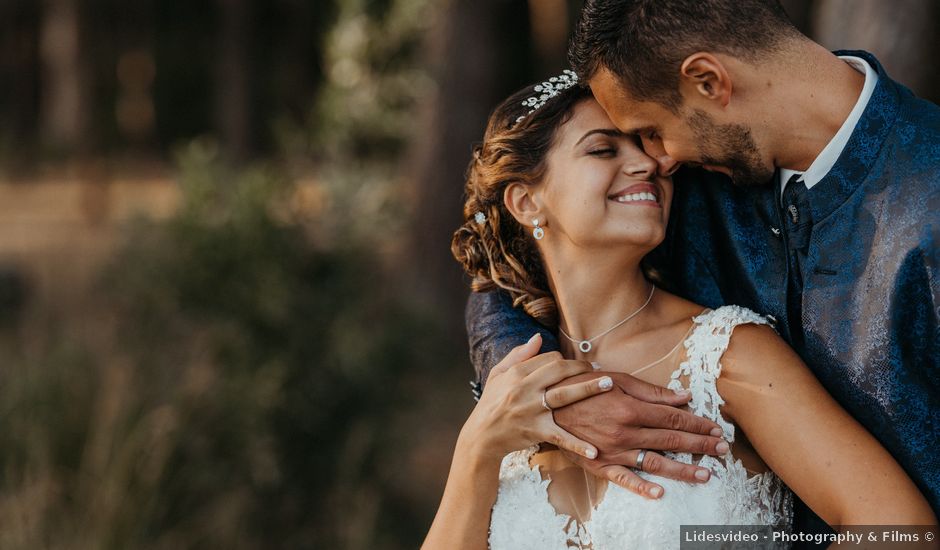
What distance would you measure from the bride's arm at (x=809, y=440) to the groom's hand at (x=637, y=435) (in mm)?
121

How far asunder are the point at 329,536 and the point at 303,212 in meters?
1.88

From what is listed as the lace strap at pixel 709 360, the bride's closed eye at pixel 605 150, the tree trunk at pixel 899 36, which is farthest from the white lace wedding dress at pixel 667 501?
the tree trunk at pixel 899 36

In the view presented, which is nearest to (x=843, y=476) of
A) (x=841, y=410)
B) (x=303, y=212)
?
(x=841, y=410)

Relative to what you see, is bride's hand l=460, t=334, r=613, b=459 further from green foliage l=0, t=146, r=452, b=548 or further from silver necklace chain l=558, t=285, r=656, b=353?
green foliage l=0, t=146, r=452, b=548

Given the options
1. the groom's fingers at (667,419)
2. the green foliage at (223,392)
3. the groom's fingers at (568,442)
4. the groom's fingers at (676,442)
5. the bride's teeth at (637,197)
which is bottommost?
the green foliage at (223,392)

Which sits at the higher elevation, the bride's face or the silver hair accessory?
the silver hair accessory

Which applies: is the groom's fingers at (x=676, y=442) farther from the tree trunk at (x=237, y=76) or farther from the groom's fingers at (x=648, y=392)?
the tree trunk at (x=237, y=76)

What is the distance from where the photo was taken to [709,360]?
2689 mm

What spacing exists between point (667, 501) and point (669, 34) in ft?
3.93

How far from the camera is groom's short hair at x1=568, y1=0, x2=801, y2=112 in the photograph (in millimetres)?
2562

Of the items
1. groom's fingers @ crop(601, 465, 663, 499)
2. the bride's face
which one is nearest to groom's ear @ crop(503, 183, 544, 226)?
the bride's face

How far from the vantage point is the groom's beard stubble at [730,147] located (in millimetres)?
2629

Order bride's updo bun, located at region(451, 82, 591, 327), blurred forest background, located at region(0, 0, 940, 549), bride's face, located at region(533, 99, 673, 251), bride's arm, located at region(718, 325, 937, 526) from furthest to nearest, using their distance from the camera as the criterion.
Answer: blurred forest background, located at region(0, 0, 940, 549) < bride's updo bun, located at region(451, 82, 591, 327) < bride's face, located at region(533, 99, 673, 251) < bride's arm, located at region(718, 325, 937, 526)

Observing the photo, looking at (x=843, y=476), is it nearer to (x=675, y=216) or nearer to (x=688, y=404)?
(x=688, y=404)
